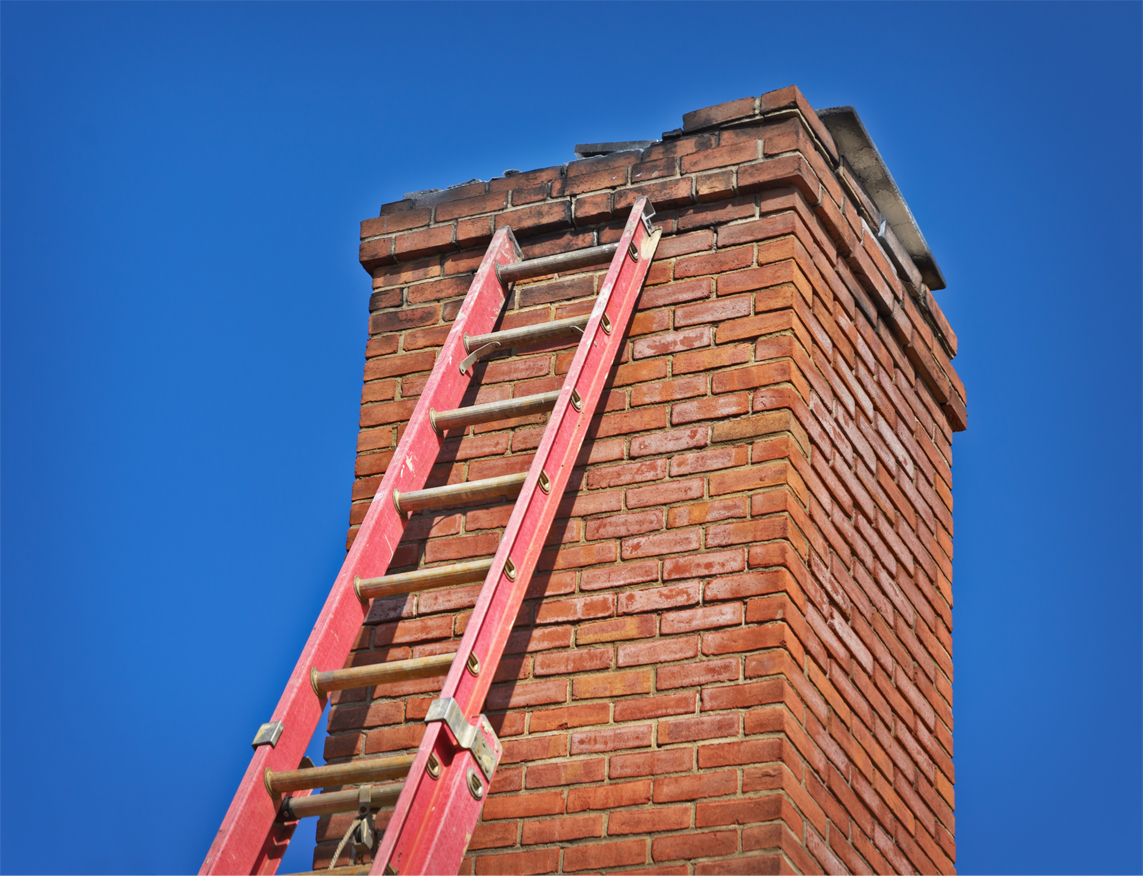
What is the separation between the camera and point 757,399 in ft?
13.7

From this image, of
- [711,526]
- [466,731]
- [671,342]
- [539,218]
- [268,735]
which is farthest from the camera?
[539,218]

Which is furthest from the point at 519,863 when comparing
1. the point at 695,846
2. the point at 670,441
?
the point at 670,441

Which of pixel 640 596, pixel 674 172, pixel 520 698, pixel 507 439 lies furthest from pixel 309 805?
pixel 674 172

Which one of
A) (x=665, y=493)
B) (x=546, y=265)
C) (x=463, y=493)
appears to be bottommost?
(x=463, y=493)

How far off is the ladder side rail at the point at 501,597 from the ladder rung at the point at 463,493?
0.12 metres

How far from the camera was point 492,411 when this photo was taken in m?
4.25

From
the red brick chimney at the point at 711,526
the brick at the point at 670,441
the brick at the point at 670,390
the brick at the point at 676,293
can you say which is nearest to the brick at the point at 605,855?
the red brick chimney at the point at 711,526

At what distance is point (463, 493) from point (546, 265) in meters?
1.03

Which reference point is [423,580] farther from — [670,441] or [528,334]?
[528,334]

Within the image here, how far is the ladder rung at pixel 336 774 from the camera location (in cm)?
336

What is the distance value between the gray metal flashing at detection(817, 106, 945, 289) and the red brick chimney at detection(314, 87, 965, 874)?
0.04 ft

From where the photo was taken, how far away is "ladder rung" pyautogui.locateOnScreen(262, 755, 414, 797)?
3.36 metres

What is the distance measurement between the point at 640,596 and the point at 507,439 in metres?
0.72

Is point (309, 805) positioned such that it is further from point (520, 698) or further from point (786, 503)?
point (786, 503)
